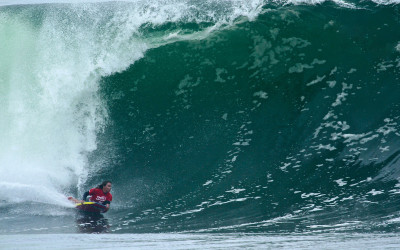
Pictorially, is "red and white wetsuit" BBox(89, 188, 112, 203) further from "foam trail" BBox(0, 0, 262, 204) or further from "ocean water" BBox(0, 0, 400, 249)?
"foam trail" BBox(0, 0, 262, 204)

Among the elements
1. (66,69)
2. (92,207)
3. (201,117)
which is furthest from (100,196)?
(66,69)

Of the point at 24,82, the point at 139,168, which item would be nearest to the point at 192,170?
the point at 139,168

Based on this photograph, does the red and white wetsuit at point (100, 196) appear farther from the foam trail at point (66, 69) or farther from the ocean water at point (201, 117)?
the foam trail at point (66, 69)

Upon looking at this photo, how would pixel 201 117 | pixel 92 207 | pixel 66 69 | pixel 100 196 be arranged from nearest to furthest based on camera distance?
1. pixel 92 207
2. pixel 100 196
3. pixel 201 117
4. pixel 66 69

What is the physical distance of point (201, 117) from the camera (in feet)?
33.8

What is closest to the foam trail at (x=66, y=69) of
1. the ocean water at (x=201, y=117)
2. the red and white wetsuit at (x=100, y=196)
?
the ocean water at (x=201, y=117)

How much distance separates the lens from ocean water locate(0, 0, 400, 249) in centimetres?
739

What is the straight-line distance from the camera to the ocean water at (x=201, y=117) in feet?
24.2

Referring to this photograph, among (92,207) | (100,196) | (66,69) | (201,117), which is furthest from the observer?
(66,69)

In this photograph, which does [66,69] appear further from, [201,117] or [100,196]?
[100,196]

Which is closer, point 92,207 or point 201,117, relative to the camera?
point 92,207

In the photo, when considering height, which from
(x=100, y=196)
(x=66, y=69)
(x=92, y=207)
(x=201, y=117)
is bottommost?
(x=92, y=207)

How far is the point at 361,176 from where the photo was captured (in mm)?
8156

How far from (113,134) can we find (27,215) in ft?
9.78
